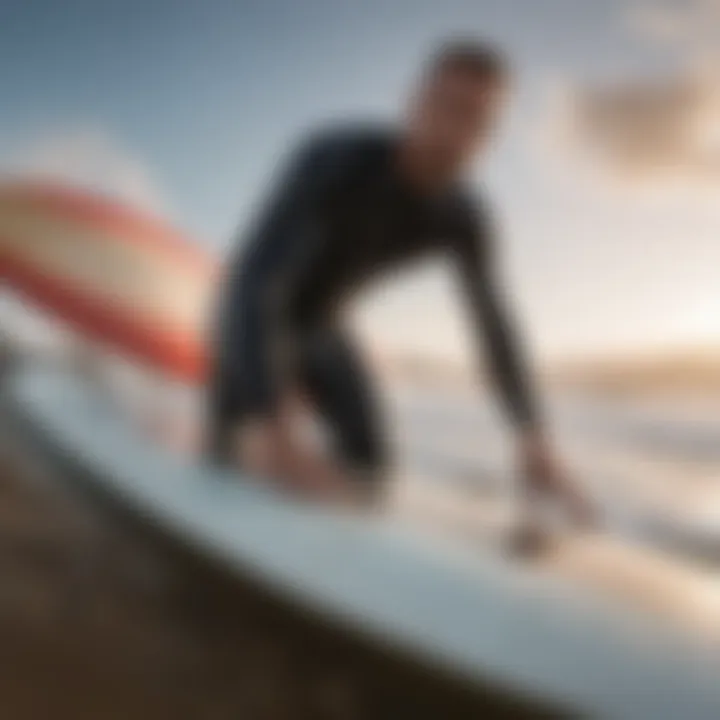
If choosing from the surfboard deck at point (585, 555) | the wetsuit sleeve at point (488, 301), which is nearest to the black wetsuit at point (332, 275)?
the wetsuit sleeve at point (488, 301)

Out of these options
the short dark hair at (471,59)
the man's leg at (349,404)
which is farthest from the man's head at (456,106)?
the man's leg at (349,404)

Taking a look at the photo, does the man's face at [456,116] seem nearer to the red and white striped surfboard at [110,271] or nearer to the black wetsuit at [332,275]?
the black wetsuit at [332,275]

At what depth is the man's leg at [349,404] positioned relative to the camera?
0.97 m

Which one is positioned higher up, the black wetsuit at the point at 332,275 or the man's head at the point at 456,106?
the man's head at the point at 456,106

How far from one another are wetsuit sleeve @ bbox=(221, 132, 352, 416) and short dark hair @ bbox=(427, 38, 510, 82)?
11 centimetres

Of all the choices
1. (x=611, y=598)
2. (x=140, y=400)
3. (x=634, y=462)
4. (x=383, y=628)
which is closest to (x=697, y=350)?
(x=634, y=462)

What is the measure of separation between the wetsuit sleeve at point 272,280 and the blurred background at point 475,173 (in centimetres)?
3

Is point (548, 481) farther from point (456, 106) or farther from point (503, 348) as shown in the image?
point (456, 106)

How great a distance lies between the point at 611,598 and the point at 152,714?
387 mm

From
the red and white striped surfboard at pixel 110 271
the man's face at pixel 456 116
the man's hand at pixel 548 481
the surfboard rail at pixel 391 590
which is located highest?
the man's face at pixel 456 116

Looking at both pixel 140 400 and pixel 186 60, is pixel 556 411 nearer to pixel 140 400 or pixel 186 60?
pixel 140 400

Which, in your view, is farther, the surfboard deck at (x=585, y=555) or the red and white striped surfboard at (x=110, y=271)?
the red and white striped surfboard at (x=110, y=271)

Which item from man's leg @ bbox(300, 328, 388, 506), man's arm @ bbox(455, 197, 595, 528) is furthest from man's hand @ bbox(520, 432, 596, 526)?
man's leg @ bbox(300, 328, 388, 506)

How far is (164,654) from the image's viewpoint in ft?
3.17
